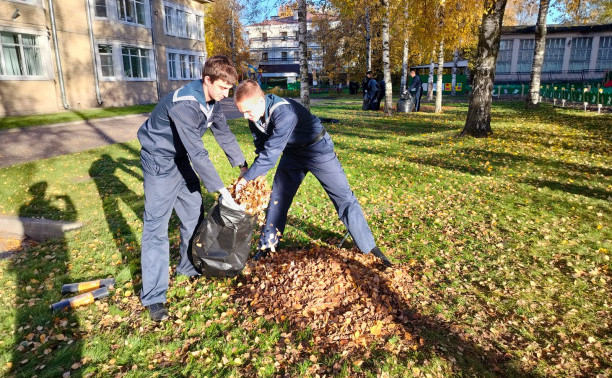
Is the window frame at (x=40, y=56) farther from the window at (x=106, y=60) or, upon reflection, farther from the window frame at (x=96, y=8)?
the window frame at (x=96, y=8)

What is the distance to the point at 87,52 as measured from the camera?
22.3 m

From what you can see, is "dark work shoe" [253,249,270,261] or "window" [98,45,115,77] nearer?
"dark work shoe" [253,249,270,261]

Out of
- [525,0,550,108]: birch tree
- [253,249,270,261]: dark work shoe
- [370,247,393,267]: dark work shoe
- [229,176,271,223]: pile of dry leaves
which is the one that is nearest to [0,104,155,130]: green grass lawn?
[253,249,270,261]: dark work shoe

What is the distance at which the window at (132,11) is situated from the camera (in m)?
24.6

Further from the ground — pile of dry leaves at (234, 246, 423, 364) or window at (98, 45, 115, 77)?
window at (98, 45, 115, 77)

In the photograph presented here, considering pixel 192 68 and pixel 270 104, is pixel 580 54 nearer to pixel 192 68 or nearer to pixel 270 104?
pixel 192 68

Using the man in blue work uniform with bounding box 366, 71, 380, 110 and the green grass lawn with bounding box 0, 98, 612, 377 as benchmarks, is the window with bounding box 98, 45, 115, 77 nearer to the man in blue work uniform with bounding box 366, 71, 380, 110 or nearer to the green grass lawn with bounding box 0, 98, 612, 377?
the man in blue work uniform with bounding box 366, 71, 380, 110

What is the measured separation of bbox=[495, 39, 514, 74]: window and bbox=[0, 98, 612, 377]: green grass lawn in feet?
126

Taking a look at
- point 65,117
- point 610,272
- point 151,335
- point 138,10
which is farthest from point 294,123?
point 138,10

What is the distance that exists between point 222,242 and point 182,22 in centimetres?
3231

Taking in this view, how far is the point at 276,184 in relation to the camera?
183 inches

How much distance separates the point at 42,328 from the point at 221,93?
8.87ft

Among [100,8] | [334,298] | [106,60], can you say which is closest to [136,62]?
[106,60]

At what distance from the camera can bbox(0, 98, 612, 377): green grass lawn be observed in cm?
315
